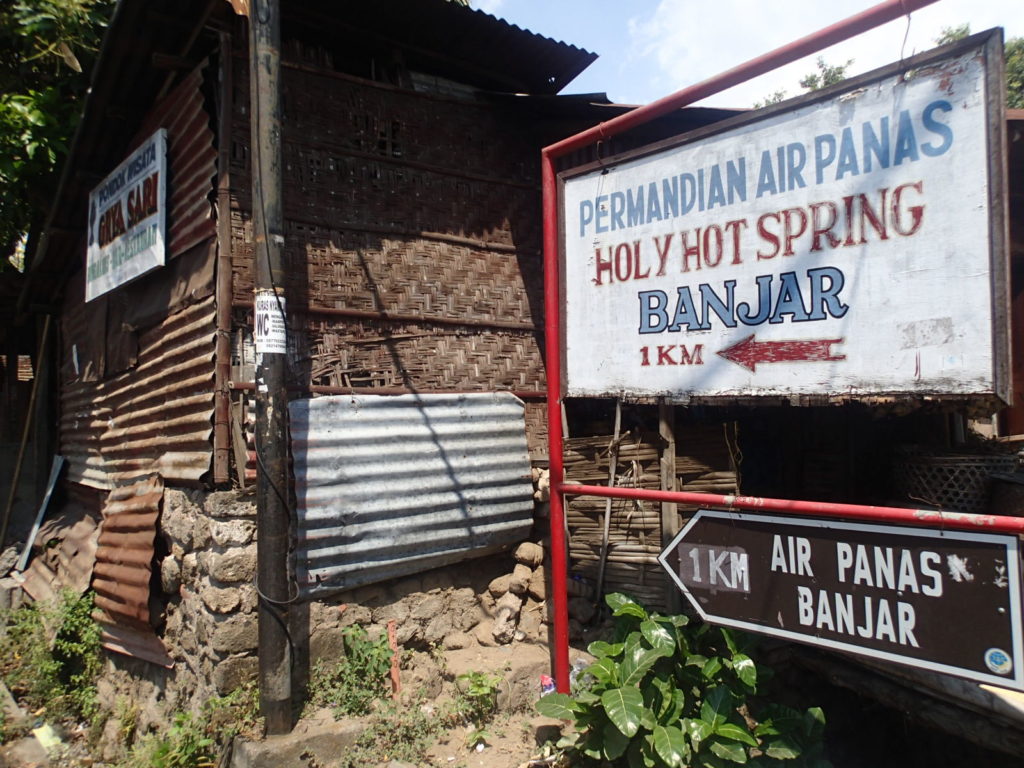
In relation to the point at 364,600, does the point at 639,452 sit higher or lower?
higher

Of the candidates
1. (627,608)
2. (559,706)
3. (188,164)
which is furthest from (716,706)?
(188,164)

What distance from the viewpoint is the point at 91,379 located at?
7242 mm

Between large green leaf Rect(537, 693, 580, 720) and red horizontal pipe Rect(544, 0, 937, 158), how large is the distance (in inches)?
113

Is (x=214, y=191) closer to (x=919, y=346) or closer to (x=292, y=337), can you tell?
(x=292, y=337)

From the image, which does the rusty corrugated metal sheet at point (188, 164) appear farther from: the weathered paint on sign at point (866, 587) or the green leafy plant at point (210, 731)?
the weathered paint on sign at point (866, 587)

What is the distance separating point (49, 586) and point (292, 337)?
14.8ft

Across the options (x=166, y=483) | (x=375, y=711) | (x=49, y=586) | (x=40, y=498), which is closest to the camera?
(x=375, y=711)

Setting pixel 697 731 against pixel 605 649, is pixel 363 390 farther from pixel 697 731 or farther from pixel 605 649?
pixel 697 731

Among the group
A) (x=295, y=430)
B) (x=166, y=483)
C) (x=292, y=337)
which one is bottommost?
(x=166, y=483)

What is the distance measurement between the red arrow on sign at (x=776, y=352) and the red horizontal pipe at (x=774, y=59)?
44.7 inches

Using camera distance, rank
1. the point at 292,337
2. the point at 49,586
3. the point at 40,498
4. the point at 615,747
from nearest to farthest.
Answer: the point at 615,747 < the point at 292,337 < the point at 49,586 < the point at 40,498

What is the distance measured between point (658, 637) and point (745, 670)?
1.40ft

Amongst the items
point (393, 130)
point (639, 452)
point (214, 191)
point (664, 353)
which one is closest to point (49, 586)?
point (214, 191)

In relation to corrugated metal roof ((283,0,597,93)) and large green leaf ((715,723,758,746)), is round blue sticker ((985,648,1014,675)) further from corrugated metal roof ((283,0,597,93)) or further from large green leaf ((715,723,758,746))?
corrugated metal roof ((283,0,597,93))
